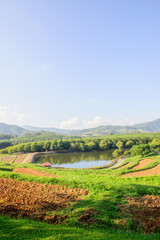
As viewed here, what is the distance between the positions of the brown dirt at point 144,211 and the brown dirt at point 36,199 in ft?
10.8

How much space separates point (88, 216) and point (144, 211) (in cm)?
316

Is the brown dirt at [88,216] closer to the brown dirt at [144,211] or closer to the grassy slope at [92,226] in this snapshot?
the grassy slope at [92,226]

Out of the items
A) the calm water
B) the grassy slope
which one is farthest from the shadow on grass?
the calm water

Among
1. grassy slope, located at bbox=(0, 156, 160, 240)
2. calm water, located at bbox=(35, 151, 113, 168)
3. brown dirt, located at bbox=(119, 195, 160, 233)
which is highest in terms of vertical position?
grassy slope, located at bbox=(0, 156, 160, 240)

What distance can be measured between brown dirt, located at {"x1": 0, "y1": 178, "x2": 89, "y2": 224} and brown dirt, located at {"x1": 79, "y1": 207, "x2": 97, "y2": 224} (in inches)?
38.0

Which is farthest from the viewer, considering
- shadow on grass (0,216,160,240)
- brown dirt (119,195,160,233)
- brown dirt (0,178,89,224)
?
brown dirt (0,178,89,224)

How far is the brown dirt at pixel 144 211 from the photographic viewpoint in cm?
750

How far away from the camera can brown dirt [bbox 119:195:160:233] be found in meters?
7.50

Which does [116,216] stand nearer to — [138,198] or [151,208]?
[151,208]

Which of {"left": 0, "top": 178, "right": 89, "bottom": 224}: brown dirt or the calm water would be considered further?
A: the calm water

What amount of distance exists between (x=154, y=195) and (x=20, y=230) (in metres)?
9.05

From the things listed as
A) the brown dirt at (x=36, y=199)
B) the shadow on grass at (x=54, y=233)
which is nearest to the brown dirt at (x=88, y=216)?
the shadow on grass at (x=54, y=233)

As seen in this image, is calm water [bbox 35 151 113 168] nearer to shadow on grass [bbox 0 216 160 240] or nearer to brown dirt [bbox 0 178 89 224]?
brown dirt [bbox 0 178 89 224]

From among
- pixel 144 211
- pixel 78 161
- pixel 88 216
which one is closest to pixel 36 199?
pixel 88 216
